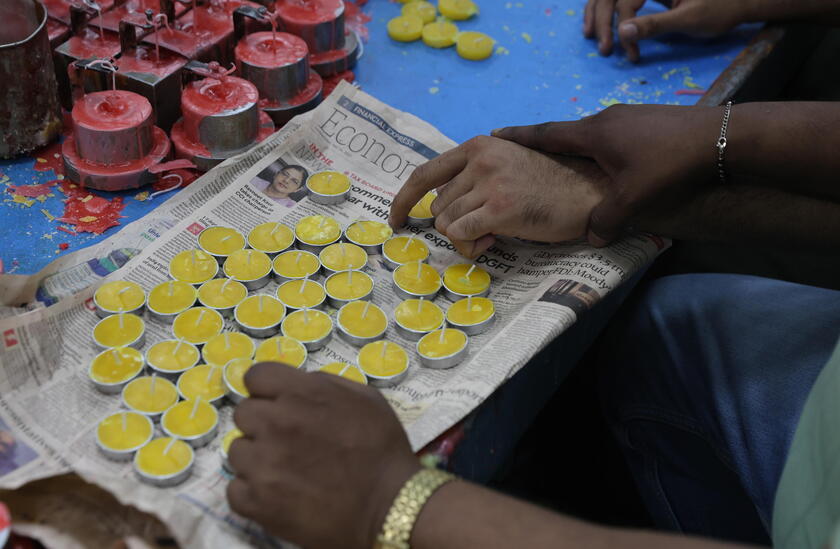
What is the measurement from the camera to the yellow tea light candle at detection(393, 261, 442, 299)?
41.1 inches

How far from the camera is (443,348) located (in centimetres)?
96

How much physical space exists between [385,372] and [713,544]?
1.34ft

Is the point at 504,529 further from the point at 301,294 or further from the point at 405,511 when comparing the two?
the point at 301,294

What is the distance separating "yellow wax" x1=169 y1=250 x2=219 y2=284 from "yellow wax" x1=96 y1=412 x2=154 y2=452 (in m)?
0.23

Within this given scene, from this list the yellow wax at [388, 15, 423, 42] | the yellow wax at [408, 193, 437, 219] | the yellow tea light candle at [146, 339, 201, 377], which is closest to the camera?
the yellow tea light candle at [146, 339, 201, 377]

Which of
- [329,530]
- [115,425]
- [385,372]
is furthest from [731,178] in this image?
[115,425]

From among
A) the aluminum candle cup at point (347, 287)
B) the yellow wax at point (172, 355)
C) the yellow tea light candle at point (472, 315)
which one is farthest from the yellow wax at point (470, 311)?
the yellow wax at point (172, 355)

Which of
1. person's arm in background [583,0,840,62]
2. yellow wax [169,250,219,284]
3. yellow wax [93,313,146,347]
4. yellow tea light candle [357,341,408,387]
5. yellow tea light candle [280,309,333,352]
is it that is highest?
person's arm in background [583,0,840,62]

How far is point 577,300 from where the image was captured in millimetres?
989

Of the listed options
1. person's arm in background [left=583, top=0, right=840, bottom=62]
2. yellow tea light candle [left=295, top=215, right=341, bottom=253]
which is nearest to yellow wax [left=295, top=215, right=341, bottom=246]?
yellow tea light candle [left=295, top=215, right=341, bottom=253]

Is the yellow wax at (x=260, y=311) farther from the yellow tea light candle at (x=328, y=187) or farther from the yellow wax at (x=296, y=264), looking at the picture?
the yellow tea light candle at (x=328, y=187)

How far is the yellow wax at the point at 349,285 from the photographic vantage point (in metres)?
1.03

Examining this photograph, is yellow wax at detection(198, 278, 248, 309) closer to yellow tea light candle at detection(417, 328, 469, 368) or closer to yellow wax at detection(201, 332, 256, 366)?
yellow wax at detection(201, 332, 256, 366)

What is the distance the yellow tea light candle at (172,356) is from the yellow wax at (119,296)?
0.07 meters
